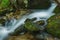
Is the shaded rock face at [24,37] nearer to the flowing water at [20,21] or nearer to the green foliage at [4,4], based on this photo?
the flowing water at [20,21]

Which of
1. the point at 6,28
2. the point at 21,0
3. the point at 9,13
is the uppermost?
the point at 21,0

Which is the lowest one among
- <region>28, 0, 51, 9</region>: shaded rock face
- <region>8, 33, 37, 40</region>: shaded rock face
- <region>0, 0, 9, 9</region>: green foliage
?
<region>8, 33, 37, 40</region>: shaded rock face

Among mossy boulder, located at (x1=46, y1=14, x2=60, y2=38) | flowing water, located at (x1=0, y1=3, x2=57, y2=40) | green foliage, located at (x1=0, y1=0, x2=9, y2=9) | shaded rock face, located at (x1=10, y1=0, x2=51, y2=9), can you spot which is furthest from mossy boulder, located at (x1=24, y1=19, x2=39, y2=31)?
green foliage, located at (x1=0, y1=0, x2=9, y2=9)

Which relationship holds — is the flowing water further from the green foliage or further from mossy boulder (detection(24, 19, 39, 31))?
the green foliage

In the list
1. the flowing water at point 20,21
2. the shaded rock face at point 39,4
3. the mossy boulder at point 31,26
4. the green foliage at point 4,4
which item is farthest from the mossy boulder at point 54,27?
the green foliage at point 4,4

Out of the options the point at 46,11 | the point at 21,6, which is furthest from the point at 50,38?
the point at 21,6

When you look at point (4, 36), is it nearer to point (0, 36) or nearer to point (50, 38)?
point (0, 36)

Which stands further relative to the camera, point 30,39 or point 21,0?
point 21,0

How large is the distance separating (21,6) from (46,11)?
1.31 meters

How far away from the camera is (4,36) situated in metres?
7.66

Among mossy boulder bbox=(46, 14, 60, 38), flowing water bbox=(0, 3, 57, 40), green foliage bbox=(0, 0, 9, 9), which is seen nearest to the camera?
mossy boulder bbox=(46, 14, 60, 38)

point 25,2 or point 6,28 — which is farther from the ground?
point 25,2

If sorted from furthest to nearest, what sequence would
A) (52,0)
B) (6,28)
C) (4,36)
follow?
(52,0) < (6,28) < (4,36)

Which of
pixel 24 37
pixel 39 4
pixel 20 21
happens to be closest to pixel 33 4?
pixel 39 4
